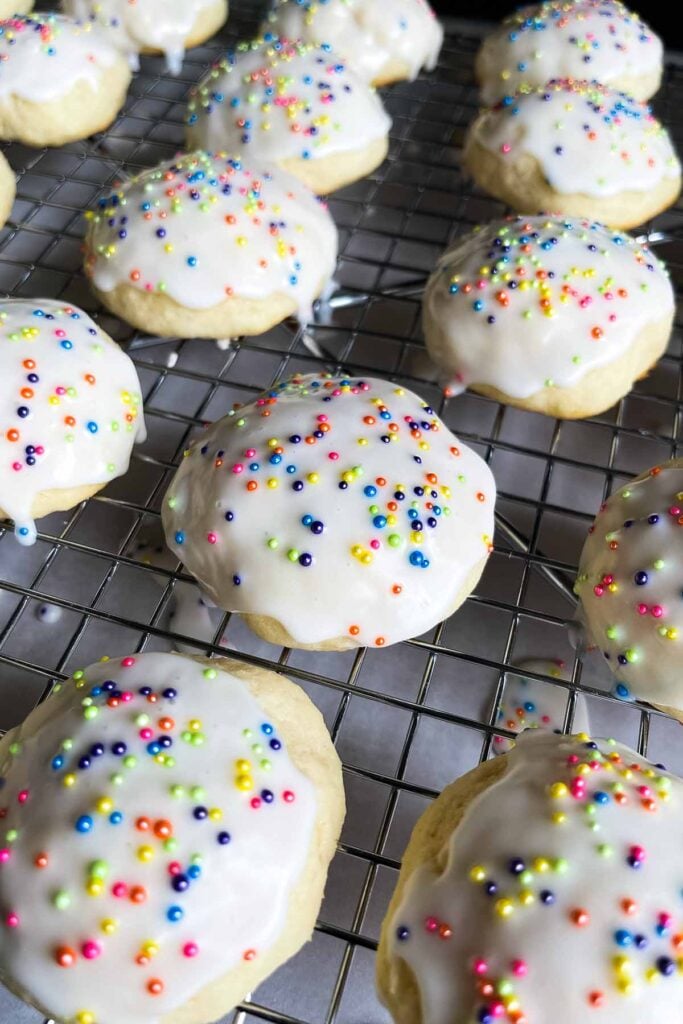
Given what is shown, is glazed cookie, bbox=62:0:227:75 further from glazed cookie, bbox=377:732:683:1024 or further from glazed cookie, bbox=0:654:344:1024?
glazed cookie, bbox=377:732:683:1024

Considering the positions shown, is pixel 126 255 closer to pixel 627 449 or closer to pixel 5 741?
pixel 5 741

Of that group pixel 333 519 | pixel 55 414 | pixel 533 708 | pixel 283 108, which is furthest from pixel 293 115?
pixel 533 708

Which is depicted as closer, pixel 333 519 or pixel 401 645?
pixel 333 519

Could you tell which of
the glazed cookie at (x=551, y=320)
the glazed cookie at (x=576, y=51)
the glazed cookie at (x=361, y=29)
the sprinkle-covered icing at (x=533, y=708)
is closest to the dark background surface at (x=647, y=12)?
the glazed cookie at (x=576, y=51)

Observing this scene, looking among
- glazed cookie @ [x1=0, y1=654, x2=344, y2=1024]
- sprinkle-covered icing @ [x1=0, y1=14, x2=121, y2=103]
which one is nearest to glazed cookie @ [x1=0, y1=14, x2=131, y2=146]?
sprinkle-covered icing @ [x1=0, y1=14, x2=121, y2=103]

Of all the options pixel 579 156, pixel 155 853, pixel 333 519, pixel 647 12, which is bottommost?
pixel 155 853

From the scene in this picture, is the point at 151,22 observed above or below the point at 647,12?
below

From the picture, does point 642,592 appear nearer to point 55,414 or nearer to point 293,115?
point 55,414
